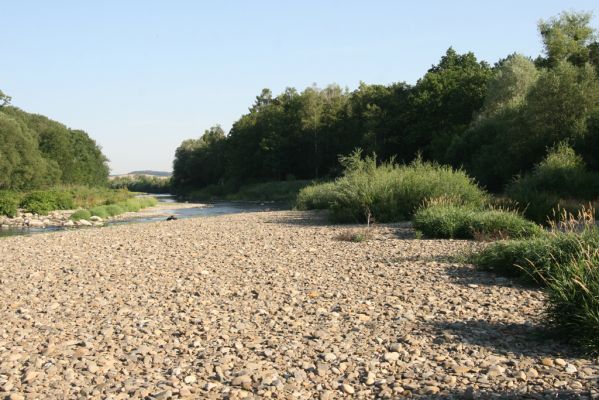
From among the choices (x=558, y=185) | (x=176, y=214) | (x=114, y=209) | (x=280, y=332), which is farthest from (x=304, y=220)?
(x=114, y=209)

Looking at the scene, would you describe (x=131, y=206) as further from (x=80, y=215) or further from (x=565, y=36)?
(x=565, y=36)

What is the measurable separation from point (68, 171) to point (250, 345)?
251 feet

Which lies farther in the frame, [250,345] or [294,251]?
[294,251]

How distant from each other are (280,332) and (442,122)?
53326 millimetres

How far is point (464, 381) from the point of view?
5141mm

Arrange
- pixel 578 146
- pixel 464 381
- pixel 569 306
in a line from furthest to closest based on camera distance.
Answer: pixel 578 146, pixel 569 306, pixel 464 381

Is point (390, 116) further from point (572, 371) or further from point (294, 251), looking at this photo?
point (572, 371)

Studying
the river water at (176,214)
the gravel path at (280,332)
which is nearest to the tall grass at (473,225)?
the gravel path at (280,332)

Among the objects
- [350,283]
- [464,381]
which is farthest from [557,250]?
[464,381]

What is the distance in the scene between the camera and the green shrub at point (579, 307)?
18.9 ft

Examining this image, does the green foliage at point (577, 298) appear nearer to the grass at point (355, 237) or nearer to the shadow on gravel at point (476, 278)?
the shadow on gravel at point (476, 278)

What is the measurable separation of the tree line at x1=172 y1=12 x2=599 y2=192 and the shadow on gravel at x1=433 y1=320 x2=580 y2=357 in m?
25.8

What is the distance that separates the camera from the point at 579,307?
6086mm

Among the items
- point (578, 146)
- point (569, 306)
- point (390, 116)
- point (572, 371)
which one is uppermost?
point (390, 116)
